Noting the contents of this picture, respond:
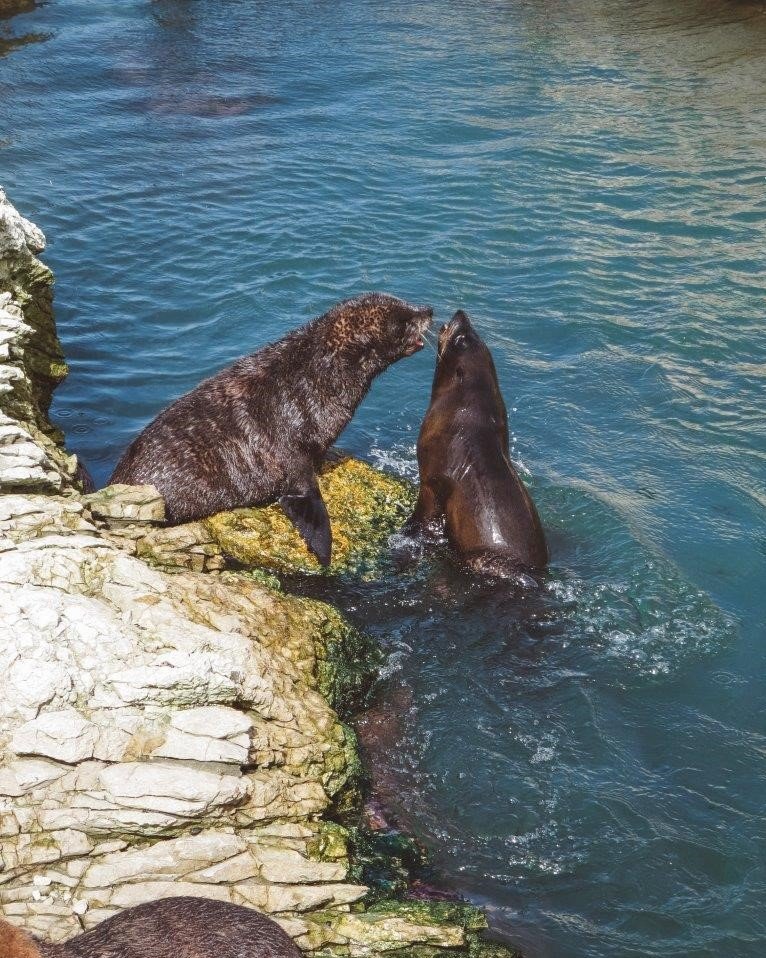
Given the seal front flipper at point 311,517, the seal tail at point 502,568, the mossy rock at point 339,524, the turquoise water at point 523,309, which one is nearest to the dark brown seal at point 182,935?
the turquoise water at point 523,309

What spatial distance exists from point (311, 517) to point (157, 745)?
291 centimetres

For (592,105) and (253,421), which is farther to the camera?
(592,105)

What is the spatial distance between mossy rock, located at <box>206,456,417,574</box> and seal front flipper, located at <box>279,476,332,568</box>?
9 cm

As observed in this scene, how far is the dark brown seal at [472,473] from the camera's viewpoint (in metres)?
7.80

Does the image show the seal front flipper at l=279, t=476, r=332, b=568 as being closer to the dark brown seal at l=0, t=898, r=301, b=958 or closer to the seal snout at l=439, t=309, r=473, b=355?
the seal snout at l=439, t=309, r=473, b=355

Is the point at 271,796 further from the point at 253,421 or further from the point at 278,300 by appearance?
the point at 278,300

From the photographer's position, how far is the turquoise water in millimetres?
5961

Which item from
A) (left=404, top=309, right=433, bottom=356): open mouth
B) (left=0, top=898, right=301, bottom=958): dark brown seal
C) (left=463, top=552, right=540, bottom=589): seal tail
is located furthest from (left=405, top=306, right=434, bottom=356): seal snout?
(left=0, top=898, right=301, bottom=958): dark brown seal

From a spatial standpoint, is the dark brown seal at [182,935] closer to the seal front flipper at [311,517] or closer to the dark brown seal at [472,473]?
the seal front flipper at [311,517]

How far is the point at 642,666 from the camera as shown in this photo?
23.4 ft

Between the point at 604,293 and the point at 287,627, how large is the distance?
7.39 m

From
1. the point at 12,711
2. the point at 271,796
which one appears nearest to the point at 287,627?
the point at 271,796

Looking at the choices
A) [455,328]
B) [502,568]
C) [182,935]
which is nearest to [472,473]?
[502,568]

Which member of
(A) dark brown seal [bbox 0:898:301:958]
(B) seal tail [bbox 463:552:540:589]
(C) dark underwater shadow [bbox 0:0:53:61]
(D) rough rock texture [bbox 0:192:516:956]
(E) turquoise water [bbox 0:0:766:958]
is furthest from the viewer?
(C) dark underwater shadow [bbox 0:0:53:61]
